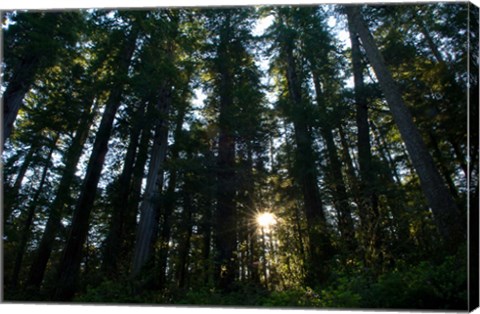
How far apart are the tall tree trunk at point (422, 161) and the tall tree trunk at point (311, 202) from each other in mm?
2162

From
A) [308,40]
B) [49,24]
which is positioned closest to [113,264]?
[49,24]

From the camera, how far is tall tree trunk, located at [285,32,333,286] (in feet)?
23.6

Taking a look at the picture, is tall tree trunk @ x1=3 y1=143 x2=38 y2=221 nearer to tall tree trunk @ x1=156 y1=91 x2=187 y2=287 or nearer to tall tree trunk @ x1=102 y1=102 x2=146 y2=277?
tall tree trunk @ x1=102 y1=102 x2=146 y2=277

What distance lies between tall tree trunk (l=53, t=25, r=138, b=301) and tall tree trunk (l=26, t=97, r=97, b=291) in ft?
1.18

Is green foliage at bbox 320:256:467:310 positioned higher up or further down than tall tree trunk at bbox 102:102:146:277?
further down

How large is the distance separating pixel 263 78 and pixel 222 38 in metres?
1.86

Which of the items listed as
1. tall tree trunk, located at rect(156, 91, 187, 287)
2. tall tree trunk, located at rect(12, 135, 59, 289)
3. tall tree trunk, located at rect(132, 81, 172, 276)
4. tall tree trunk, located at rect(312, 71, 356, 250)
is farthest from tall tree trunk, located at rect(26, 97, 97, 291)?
tall tree trunk, located at rect(312, 71, 356, 250)

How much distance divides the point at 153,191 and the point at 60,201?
6.88 feet

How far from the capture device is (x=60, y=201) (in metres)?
7.69

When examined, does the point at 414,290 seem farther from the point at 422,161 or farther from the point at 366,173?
the point at 366,173

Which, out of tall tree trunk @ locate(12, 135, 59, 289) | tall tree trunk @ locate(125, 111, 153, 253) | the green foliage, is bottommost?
the green foliage

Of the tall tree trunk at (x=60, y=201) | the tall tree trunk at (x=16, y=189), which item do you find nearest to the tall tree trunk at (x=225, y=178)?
the tall tree trunk at (x=60, y=201)

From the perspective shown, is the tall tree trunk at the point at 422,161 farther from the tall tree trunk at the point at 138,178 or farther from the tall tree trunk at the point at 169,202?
the tall tree trunk at the point at 138,178

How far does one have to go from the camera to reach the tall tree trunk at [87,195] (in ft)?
22.6
